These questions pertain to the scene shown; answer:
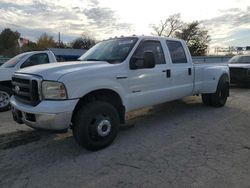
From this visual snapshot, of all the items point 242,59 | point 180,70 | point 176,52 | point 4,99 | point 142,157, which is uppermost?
point 176,52

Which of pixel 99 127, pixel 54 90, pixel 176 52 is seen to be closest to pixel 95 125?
pixel 99 127

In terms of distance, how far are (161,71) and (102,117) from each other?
77.5 inches

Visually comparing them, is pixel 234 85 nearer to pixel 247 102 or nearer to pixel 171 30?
pixel 247 102

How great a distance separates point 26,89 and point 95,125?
4.21 feet

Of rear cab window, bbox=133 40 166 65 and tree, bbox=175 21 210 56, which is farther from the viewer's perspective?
tree, bbox=175 21 210 56

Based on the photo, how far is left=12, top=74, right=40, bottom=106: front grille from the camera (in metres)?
4.57

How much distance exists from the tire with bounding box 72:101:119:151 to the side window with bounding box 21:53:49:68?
4.95m

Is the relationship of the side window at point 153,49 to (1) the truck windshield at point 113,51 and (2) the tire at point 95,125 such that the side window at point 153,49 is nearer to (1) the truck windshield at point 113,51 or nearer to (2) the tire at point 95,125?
(1) the truck windshield at point 113,51

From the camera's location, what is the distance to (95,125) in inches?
189

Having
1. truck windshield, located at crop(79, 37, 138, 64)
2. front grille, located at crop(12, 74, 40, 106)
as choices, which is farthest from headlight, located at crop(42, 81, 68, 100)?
truck windshield, located at crop(79, 37, 138, 64)

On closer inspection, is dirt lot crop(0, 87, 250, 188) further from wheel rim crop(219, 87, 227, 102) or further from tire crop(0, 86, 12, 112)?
tire crop(0, 86, 12, 112)

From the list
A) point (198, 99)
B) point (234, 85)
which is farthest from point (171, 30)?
point (198, 99)

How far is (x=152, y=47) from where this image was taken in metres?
6.22

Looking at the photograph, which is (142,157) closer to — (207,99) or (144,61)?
(144,61)
